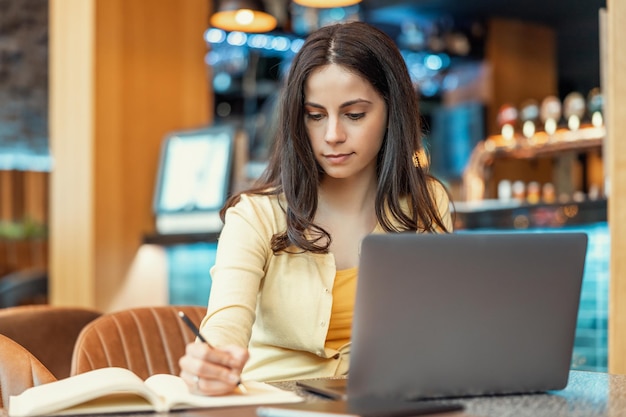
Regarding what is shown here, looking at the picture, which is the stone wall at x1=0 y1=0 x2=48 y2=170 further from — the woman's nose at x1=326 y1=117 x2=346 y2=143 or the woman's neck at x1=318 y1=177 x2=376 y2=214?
the woman's nose at x1=326 y1=117 x2=346 y2=143

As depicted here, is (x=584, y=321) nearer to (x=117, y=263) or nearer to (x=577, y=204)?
(x=577, y=204)

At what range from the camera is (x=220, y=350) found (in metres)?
1.38

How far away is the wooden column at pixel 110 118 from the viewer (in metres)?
4.85

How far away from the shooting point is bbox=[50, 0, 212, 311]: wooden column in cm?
485

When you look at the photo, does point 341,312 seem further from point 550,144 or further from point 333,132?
point 550,144

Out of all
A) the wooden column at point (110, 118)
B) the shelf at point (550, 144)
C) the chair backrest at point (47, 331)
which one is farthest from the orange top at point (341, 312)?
the shelf at point (550, 144)

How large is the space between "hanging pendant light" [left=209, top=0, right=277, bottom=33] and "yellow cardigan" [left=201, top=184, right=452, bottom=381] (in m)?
3.36

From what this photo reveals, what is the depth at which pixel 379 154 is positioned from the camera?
2.00m

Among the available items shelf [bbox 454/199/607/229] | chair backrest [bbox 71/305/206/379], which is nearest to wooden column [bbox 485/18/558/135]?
shelf [bbox 454/199/607/229]

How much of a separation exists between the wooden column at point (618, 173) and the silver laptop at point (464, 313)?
0.94 meters

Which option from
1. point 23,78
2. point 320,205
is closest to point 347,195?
point 320,205

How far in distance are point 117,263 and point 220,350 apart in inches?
145

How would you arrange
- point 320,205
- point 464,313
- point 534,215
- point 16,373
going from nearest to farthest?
1. point 464,313
2. point 16,373
3. point 320,205
4. point 534,215

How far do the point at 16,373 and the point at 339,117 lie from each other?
758 millimetres
